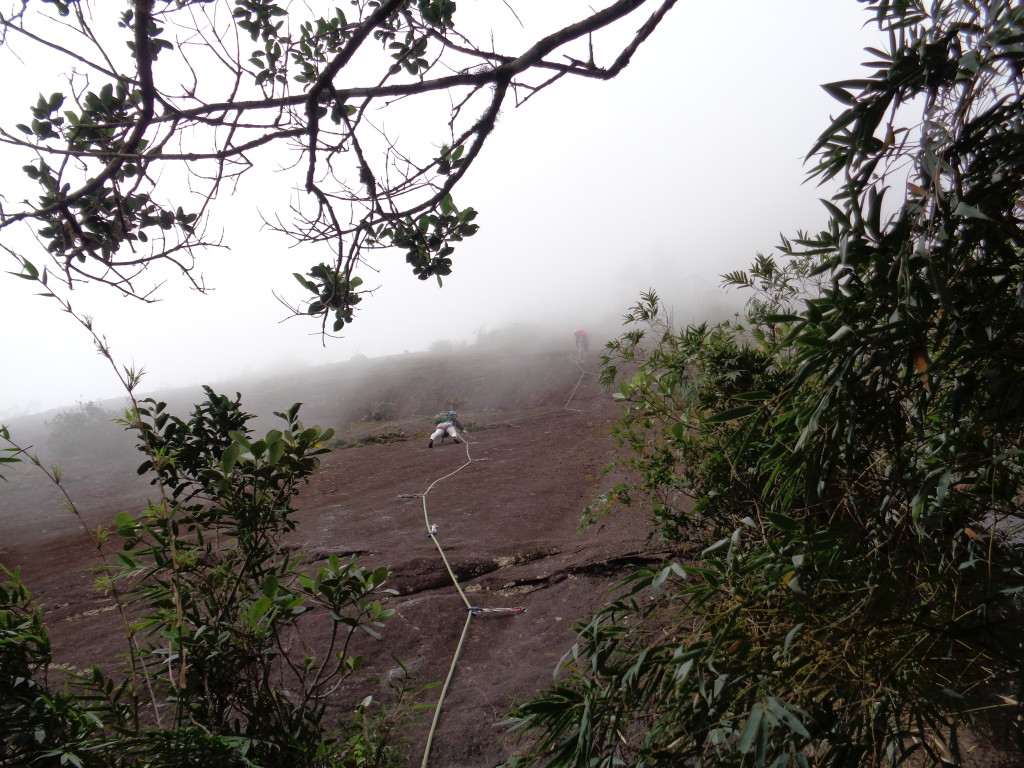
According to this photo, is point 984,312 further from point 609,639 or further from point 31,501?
point 31,501

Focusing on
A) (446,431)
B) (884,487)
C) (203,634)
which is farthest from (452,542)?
(446,431)

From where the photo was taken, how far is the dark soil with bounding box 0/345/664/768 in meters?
→ 3.14

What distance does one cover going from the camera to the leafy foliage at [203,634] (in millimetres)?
1206

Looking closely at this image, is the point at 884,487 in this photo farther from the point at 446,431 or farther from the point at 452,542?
the point at 446,431

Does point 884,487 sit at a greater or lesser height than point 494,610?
greater

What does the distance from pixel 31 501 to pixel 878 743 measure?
1182 cm

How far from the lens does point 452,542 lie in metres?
5.11

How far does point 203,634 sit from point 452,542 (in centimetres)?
373

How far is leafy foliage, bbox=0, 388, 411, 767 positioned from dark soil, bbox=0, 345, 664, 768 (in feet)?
0.86

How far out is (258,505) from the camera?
1.66m

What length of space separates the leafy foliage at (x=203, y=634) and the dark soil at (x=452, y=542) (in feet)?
0.86

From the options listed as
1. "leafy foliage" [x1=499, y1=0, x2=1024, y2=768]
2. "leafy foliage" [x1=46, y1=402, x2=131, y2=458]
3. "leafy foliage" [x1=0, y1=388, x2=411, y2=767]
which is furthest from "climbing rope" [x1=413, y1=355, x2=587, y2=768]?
"leafy foliage" [x1=46, y1=402, x2=131, y2=458]

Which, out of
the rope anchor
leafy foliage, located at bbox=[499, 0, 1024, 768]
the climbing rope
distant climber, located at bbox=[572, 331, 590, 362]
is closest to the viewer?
leafy foliage, located at bbox=[499, 0, 1024, 768]

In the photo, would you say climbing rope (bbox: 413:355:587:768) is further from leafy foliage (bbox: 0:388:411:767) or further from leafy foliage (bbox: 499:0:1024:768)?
leafy foliage (bbox: 499:0:1024:768)
